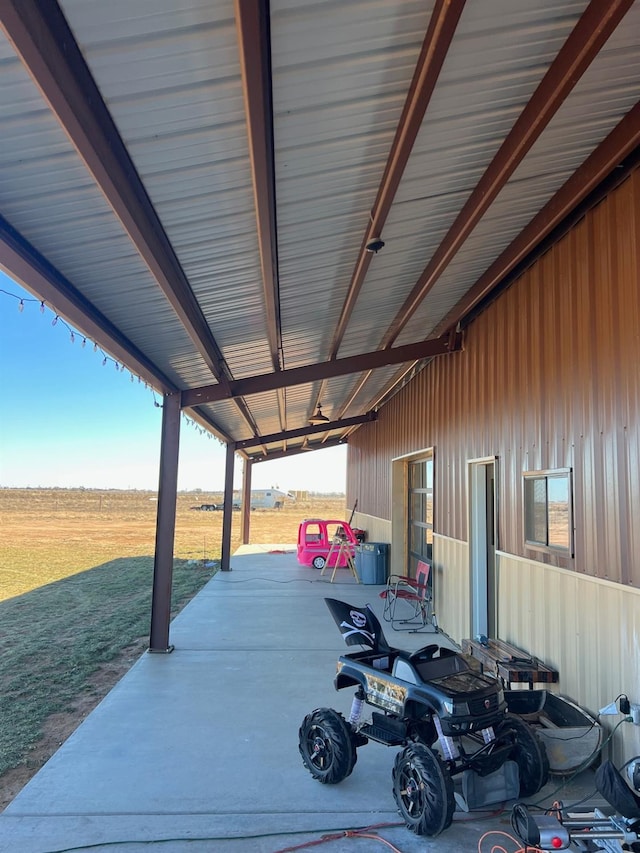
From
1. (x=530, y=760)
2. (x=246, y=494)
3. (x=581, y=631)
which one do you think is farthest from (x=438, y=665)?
(x=246, y=494)

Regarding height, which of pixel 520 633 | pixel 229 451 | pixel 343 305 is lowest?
pixel 520 633

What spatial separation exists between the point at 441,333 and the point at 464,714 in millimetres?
4469

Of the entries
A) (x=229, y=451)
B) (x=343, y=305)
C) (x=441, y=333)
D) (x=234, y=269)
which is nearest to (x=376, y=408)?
(x=229, y=451)

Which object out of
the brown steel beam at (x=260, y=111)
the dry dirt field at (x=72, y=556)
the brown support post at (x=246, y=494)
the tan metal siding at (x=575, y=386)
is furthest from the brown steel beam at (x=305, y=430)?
the brown steel beam at (x=260, y=111)

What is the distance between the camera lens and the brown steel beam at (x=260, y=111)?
5.70ft

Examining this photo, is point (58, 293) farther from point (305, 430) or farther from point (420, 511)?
point (305, 430)

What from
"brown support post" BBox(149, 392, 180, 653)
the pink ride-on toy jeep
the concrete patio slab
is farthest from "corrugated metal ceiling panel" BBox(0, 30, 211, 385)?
the pink ride-on toy jeep

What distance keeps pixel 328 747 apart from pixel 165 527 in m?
3.30

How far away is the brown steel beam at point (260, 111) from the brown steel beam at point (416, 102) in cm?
58

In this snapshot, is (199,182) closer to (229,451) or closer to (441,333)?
(441,333)

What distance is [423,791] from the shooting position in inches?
100

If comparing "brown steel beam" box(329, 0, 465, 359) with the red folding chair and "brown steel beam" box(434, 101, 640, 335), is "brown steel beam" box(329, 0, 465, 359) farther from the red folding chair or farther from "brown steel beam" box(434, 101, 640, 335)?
the red folding chair

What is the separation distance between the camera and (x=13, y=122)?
1995mm

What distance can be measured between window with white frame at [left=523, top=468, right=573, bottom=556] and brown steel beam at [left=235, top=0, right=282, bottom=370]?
243 centimetres
